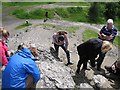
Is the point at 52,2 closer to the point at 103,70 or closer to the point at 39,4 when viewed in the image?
the point at 39,4

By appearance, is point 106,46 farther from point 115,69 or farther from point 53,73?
point 53,73

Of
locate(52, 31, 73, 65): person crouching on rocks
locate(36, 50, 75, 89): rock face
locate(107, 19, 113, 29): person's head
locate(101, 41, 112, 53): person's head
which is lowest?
locate(36, 50, 75, 89): rock face

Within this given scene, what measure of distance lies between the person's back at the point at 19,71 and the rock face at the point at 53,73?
2555 mm

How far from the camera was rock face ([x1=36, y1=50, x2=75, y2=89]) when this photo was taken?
35.6 ft

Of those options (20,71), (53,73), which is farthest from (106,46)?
(20,71)

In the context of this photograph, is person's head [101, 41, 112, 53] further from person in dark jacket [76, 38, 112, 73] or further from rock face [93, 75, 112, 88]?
rock face [93, 75, 112, 88]

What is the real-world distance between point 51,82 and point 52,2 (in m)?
36.2

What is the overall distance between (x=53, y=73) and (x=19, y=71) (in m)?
4.51

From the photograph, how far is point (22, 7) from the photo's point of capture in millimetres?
43719

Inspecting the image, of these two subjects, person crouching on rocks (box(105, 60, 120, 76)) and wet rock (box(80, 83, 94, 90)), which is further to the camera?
person crouching on rocks (box(105, 60, 120, 76))

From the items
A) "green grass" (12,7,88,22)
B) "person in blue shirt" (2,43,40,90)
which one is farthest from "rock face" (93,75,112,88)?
"green grass" (12,7,88,22)

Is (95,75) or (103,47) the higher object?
(103,47)

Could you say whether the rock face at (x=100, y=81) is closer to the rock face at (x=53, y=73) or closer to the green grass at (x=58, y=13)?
the rock face at (x=53, y=73)

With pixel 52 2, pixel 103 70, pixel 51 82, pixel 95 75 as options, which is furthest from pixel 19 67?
pixel 52 2
